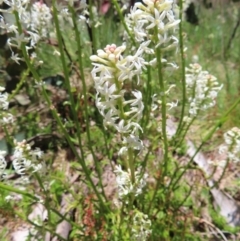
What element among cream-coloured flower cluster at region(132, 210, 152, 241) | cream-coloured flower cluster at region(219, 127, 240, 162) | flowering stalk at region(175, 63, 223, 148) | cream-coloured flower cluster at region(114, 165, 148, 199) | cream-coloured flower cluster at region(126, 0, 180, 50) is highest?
cream-coloured flower cluster at region(126, 0, 180, 50)

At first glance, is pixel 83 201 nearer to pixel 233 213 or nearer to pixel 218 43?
pixel 233 213

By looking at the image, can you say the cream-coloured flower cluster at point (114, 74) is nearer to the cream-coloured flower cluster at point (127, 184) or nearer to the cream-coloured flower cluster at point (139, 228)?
the cream-coloured flower cluster at point (127, 184)

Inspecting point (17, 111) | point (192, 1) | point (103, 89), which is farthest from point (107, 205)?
point (192, 1)

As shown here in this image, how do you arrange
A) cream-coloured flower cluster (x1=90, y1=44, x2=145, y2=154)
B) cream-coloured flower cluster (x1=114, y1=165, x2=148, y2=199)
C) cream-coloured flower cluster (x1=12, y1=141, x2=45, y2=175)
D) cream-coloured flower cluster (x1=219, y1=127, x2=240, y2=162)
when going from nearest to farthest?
cream-coloured flower cluster (x1=90, y1=44, x2=145, y2=154) → cream-coloured flower cluster (x1=114, y1=165, x2=148, y2=199) → cream-coloured flower cluster (x1=12, y1=141, x2=45, y2=175) → cream-coloured flower cluster (x1=219, y1=127, x2=240, y2=162)

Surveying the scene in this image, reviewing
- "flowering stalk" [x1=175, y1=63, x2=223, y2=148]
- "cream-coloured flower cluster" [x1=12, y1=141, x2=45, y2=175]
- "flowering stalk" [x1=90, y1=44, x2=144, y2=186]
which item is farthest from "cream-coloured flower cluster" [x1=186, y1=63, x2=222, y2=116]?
"flowering stalk" [x1=90, y1=44, x2=144, y2=186]

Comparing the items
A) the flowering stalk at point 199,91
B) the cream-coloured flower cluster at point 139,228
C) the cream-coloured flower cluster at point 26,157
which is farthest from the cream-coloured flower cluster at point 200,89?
the cream-coloured flower cluster at point 26,157

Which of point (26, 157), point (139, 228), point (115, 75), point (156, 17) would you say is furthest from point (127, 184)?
point (156, 17)

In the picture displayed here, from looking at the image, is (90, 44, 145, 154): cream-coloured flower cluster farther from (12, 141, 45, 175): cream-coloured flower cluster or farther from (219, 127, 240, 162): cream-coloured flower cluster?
(219, 127, 240, 162): cream-coloured flower cluster

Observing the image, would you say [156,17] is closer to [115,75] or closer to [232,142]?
[115,75]

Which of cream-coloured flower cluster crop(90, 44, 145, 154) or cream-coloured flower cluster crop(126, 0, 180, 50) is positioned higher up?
cream-coloured flower cluster crop(126, 0, 180, 50)
